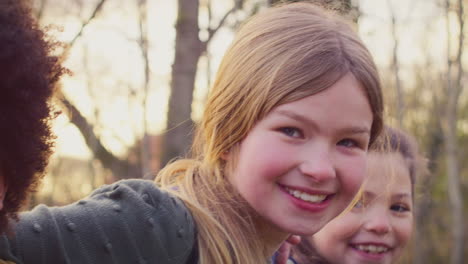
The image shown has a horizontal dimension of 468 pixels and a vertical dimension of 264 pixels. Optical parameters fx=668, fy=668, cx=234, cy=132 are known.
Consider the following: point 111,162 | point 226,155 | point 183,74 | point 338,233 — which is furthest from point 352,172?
point 111,162

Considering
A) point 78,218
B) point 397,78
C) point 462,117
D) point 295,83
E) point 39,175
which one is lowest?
point 462,117

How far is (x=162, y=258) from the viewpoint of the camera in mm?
1905

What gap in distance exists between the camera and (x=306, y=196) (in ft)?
6.88

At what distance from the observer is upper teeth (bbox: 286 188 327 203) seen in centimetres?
209

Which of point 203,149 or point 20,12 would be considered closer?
point 20,12

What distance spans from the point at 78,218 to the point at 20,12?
23.3 inches

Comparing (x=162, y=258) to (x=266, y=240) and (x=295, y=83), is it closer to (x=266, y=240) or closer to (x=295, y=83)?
(x=266, y=240)

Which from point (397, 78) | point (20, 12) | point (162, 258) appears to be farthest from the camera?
point (397, 78)

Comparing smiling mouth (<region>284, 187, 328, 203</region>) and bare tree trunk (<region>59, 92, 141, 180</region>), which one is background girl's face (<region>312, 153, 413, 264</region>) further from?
bare tree trunk (<region>59, 92, 141, 180</region>)

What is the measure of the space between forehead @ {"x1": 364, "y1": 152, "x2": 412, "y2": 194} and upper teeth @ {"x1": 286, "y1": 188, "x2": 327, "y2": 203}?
0.88m

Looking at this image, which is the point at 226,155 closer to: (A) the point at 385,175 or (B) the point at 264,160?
(B) the point at 264,160

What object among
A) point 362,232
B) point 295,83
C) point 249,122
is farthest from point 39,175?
point 362,232

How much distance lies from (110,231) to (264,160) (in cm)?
52

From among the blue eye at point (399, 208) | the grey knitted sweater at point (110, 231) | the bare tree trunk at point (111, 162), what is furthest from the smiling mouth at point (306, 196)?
the bare tree trunk at point (111, 162)
